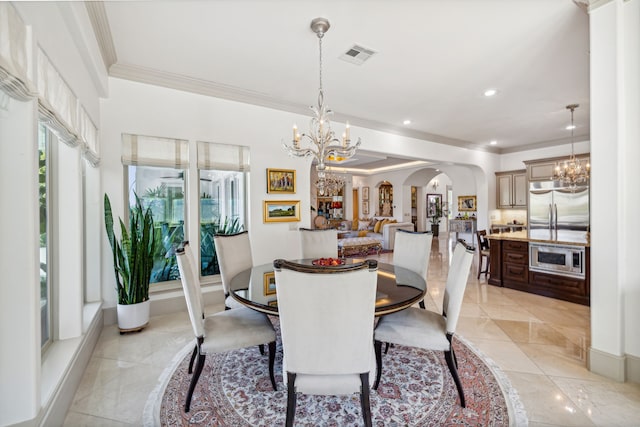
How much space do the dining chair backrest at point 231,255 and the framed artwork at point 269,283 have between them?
42cm

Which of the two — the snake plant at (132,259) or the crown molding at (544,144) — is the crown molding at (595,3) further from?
the crown molding at (544,144)

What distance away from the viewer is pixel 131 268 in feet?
9.91

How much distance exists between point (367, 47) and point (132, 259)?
3237mm

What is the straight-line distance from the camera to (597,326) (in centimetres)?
226

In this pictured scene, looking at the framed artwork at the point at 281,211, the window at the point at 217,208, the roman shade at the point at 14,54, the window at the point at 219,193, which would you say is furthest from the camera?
the framed artwork at the point at 281,211

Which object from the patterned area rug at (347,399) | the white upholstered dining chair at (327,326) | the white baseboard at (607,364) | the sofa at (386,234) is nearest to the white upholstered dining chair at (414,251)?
the patterned area rug at (347,399)

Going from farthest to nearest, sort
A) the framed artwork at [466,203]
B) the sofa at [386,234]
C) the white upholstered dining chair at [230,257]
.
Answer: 1. the sofa at [386,234]
2. the framed artwork at [466,203]
3. the white upholstered dining chair at [230,257]

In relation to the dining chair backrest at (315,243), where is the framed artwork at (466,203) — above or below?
above

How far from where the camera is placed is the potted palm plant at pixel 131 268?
3.00 m

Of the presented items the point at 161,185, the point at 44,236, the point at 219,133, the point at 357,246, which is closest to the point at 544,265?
the point at 357,246

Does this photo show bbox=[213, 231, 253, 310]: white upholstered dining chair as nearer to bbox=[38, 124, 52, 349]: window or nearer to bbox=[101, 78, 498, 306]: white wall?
bbox=[101, 78, 498, 306]: white wall

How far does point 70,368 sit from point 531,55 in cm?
502

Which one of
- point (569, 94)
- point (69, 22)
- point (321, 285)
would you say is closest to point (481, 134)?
point (569, 94)

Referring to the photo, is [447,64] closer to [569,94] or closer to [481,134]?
[569,94]
